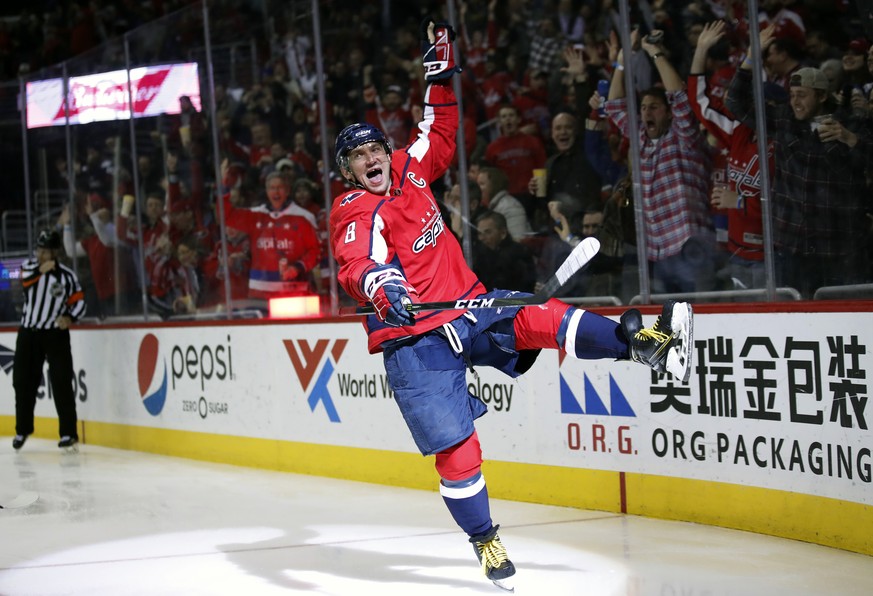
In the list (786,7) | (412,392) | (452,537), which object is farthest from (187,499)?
(786,7)

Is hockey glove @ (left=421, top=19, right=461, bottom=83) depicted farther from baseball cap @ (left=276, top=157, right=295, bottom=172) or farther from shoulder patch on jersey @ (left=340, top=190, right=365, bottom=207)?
baseball cap @ (left=276, top=157, right=295, bottom=172)

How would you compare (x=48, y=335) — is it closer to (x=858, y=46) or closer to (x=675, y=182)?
(x=675, y=182)

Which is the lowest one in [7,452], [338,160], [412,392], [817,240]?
[7,452]

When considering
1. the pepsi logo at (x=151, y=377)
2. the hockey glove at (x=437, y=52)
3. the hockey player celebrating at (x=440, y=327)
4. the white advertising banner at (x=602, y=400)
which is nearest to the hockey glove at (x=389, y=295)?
the hockey player celebrating at (x=440, y=327)

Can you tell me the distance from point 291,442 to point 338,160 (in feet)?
11.8

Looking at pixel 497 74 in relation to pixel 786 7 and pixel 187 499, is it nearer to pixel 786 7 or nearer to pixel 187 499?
pixel 786 7

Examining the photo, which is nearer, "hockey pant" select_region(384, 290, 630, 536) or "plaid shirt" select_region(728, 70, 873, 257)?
"hockey pant" select_region(384, 290, 630, 536)

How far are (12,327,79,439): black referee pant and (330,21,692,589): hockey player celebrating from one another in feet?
17.4

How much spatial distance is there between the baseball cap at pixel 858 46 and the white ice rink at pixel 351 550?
1.97 m

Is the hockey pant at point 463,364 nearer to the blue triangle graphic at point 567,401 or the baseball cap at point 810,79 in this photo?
the blue triangle graphic at point 567,401

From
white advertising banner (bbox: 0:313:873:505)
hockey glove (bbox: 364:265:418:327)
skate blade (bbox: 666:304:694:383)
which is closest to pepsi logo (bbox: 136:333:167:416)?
white advertising banner (bbox: 0:313:873:505)

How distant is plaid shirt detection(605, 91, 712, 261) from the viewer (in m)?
5.34

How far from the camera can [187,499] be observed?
6391 millimetres

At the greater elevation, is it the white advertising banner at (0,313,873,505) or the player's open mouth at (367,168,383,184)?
the player's open mouth at (367,168,383,184)
